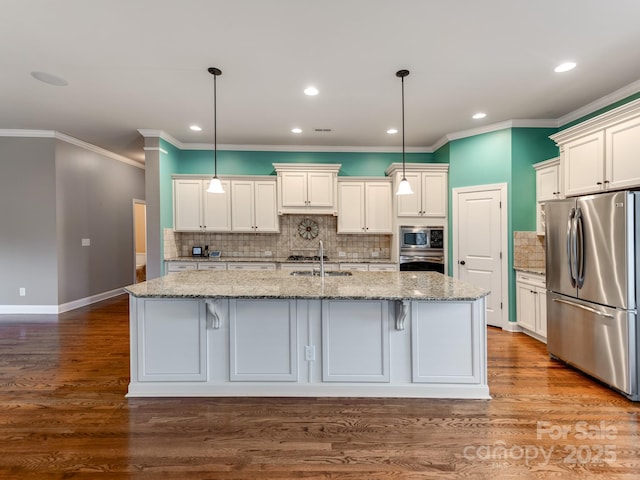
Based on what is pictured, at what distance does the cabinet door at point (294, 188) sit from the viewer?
5.12m

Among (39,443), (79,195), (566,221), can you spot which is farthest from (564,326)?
(79,195)

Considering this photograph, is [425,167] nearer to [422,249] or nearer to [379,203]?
[379,203]

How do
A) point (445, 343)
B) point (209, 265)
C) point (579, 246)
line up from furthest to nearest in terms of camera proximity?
1. point (209, 265)
2. point (579, 246)
3. point (445, 343)

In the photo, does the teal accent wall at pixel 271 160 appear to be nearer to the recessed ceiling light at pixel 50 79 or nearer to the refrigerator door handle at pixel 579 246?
the recessed ceiling light at pixel 50 79

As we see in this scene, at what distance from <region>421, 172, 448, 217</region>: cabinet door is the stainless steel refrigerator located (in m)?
1.71

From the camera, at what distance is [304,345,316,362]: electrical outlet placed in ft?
8.21

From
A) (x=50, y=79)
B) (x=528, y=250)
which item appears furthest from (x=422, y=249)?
(x=50, y=79)

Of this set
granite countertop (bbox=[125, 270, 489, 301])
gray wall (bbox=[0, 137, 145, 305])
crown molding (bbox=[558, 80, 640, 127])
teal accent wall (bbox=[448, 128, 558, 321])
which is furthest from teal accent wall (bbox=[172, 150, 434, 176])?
granite countertop (bbox=[125, 270, 489, 301])

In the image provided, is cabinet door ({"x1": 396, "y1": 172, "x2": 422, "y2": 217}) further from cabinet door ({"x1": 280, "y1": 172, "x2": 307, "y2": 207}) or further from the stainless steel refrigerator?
the stainless steel refrigerator

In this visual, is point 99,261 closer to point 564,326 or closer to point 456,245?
point 456,245

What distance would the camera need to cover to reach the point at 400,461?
5.90ft

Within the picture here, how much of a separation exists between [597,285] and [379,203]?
3.02 meters

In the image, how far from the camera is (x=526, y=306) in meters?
3.96

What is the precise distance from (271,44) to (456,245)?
143 inches
